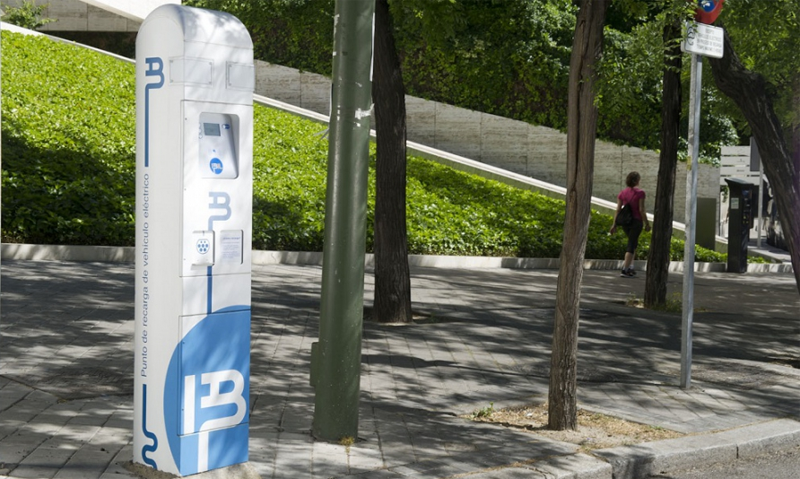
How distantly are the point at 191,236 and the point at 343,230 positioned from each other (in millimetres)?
1296

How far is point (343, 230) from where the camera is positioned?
233 inches

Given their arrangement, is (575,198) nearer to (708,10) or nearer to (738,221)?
(708,10)

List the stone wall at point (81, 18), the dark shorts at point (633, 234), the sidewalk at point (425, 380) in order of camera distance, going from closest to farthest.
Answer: the sidewalk at point (425, 380) < the dark shorts at point (633, 234) < the stone wall at point (81, 18)

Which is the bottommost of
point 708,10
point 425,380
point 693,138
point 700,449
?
point 700,449

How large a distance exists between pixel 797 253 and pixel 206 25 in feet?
23.7

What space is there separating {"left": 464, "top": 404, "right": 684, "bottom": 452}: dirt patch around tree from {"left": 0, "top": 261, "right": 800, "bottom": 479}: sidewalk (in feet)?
0.51

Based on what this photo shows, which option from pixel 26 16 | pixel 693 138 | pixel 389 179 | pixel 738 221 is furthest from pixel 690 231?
pixel 26 16

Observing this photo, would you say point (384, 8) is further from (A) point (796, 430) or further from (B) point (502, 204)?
(B) point (502, 204)

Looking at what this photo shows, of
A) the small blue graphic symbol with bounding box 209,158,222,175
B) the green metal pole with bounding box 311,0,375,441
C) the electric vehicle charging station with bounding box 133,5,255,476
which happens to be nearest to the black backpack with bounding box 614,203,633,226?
the green metal pole with bounding box 311,0,375,441

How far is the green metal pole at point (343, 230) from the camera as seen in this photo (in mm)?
5898

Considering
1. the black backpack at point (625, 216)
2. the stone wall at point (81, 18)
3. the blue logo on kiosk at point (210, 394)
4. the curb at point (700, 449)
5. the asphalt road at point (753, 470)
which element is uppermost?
the stone wall at point (81, 18)

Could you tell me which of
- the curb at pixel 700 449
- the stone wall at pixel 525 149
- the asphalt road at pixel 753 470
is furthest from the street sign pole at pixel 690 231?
the stone wall at pixel 525 149

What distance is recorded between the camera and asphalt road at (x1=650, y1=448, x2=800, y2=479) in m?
6.05

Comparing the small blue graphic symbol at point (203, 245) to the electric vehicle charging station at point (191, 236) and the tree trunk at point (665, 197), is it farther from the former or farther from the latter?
the tree trunk at point (665, 197)
